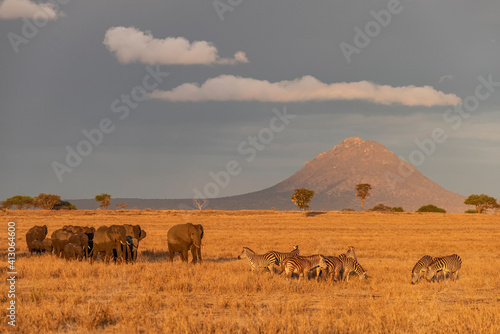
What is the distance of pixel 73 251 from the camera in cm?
2120

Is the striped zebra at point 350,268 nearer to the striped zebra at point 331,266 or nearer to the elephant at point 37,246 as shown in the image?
Answer: the striped zebra at point 331,266

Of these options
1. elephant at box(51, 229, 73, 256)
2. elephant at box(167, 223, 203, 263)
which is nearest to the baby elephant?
elephant at box(51, 229, 73, 256)

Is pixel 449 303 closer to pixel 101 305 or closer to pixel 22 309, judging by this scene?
pixel 101 305

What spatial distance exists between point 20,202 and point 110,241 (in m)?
118

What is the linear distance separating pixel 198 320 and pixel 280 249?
18982mm

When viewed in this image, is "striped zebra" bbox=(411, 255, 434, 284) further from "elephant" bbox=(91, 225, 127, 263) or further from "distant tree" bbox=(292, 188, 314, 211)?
"distant tree" bbox=(292, 188, 314, 211)

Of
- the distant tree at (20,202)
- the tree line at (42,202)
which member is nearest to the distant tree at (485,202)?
the tree line at (42,202)

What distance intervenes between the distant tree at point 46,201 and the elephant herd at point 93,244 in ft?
329

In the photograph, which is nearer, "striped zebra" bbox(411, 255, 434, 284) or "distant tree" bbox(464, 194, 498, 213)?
"striped zebra" bbox(411, 255, 434, 284)

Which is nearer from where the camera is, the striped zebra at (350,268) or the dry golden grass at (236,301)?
the dry golden grass at (236,301)

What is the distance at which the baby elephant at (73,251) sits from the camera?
2122 centimetres

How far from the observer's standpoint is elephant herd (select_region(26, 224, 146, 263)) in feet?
66.8

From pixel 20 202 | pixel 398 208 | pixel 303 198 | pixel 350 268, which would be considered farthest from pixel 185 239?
pixel 398 208

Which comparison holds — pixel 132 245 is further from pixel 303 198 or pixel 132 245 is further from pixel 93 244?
pixel 303 198
